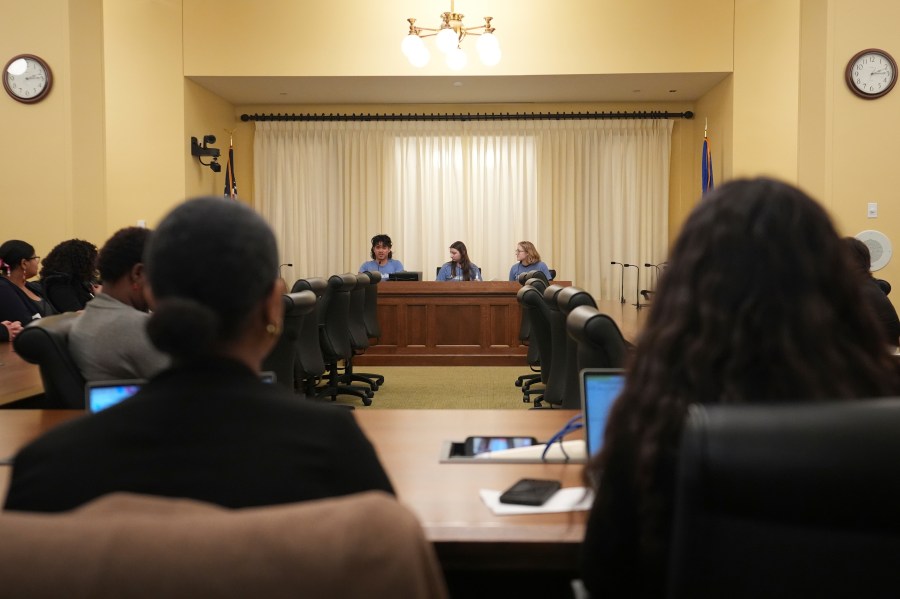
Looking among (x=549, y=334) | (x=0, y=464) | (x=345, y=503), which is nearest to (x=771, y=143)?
(x=549, y=334)

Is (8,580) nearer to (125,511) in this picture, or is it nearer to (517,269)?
(125,511)

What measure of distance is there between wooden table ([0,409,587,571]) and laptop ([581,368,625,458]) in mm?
85

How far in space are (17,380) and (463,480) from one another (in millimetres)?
2149

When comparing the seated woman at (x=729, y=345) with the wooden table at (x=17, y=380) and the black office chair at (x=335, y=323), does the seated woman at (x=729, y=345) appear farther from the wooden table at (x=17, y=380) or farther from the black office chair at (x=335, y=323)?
the black office chair at (x=335, y=323)

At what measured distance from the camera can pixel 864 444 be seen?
763mm

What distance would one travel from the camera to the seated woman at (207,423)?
90cm

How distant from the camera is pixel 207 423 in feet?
3.00

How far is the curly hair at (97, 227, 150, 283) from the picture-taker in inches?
98.9

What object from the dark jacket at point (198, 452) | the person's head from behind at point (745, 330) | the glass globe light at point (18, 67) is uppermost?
the glass globe light at point (18, 67)

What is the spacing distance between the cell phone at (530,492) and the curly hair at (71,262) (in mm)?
4144

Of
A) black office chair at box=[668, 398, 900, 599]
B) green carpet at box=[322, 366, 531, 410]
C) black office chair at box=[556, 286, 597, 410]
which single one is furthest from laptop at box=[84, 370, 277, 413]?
green carpet at box=[322, 366, 531, 410]

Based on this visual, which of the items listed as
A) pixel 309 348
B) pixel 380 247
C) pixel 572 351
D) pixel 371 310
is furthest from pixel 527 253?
Answer: pixel 572 351

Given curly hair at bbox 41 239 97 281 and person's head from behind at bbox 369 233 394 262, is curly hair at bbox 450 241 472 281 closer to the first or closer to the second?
person's head from behind at bbox 369 233 394 262

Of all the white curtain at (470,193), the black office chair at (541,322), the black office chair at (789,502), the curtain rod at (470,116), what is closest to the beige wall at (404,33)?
the curtain rod at (470,116)
